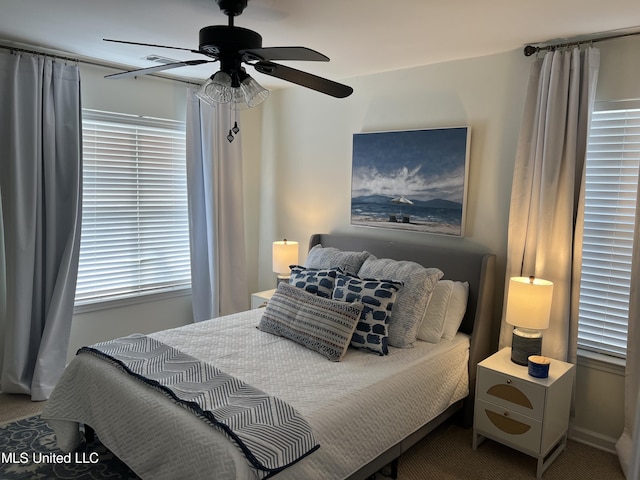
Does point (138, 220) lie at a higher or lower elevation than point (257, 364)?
higher

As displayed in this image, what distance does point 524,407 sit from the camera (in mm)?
2637

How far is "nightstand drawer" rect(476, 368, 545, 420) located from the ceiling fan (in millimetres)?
1787

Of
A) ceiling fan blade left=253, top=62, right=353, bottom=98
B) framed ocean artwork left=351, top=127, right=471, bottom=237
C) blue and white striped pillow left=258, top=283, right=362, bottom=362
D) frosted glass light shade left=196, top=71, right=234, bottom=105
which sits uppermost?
ceiling fan blade left=253, top=62, right=353, bottom=98

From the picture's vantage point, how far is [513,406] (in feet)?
8.80

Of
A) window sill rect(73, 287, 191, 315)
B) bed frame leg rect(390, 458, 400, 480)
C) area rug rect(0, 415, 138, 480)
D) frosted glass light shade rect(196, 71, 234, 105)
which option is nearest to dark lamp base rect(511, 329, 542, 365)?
bed frame leg rect(390, 458, 400, 480)

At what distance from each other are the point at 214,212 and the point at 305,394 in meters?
2.42

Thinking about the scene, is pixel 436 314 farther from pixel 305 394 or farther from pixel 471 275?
pixel 305 394

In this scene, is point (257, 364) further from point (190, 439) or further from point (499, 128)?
point (499, 128)

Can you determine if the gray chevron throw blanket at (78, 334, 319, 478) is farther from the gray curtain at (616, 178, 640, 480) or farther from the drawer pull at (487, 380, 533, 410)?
the gray curtain at (616, 178, 640, 480)

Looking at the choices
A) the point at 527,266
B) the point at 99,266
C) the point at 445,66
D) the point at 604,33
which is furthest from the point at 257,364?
Answer: the point at 604,33

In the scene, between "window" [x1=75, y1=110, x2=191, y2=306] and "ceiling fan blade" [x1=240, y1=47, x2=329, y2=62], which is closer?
"ceiling fan blade" [x1=240, y1=47, x2=329, y2=62]

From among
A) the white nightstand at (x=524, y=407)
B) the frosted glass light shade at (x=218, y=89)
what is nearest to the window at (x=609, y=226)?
the white nightstand at (x=524, y=407)

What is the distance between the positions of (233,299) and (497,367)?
2.55 m

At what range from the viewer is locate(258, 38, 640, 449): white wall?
290 cm
